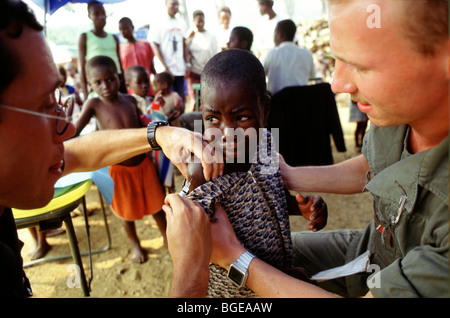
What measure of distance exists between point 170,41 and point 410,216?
587 cm

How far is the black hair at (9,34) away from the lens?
0.92 meters

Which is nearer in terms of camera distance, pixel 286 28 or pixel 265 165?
pixel 265 165

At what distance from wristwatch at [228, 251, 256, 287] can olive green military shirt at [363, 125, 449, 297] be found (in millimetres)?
509

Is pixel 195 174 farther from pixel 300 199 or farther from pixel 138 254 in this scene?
pixel 138 254

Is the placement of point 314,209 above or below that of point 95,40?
below

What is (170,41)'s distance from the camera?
19.9ft

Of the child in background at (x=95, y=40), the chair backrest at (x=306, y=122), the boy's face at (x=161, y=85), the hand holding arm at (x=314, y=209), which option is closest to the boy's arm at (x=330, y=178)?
the hand holding arm at (x=314, y=209)

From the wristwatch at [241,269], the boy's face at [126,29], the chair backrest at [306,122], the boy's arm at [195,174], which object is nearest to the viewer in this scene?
the wristwatch at [241,269]

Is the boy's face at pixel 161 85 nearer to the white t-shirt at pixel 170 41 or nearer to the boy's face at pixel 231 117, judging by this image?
the white t-shirt at pixel 170 41

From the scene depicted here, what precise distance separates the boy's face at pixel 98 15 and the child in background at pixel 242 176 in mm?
4278

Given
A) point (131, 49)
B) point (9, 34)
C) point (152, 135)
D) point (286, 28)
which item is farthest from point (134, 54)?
point (9, 34)

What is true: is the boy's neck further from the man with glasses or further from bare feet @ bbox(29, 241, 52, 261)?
the man with glasses

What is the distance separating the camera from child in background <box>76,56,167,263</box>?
311 cm

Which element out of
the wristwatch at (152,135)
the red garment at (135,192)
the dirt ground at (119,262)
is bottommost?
the dirt ground at (119,262)
